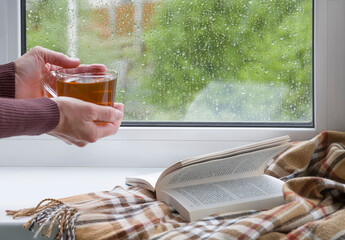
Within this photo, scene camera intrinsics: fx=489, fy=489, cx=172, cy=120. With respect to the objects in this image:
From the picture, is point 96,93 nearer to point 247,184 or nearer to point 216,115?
point 247,184

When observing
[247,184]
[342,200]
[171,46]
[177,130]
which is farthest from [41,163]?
[342,200]

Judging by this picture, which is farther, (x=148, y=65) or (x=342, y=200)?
(x=148, y=65)

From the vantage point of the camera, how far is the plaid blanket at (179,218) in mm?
940

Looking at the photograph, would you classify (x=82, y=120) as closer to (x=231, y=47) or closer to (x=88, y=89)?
(x=88, y=89)

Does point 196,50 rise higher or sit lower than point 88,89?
higher

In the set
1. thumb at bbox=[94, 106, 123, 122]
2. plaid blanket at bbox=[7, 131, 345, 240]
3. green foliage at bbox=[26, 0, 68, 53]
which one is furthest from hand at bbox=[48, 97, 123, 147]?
green foliage at bbox=[26, 0, 68, 53]

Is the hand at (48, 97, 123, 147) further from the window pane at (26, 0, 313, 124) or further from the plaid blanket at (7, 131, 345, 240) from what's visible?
the window pane at (26, 0, 313, 124)

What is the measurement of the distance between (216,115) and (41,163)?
1.92 ft

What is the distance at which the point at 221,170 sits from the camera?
1.19 m

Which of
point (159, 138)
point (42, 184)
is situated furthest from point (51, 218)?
point (159, 138)

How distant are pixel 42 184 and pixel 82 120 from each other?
41 centimetres

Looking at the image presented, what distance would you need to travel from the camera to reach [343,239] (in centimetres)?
92

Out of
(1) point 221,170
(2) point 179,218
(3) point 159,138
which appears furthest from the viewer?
(3) point 159,138

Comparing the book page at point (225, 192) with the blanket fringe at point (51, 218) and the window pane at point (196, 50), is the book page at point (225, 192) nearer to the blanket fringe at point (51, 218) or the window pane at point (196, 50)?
the blanket fringe at point (51, 218)
